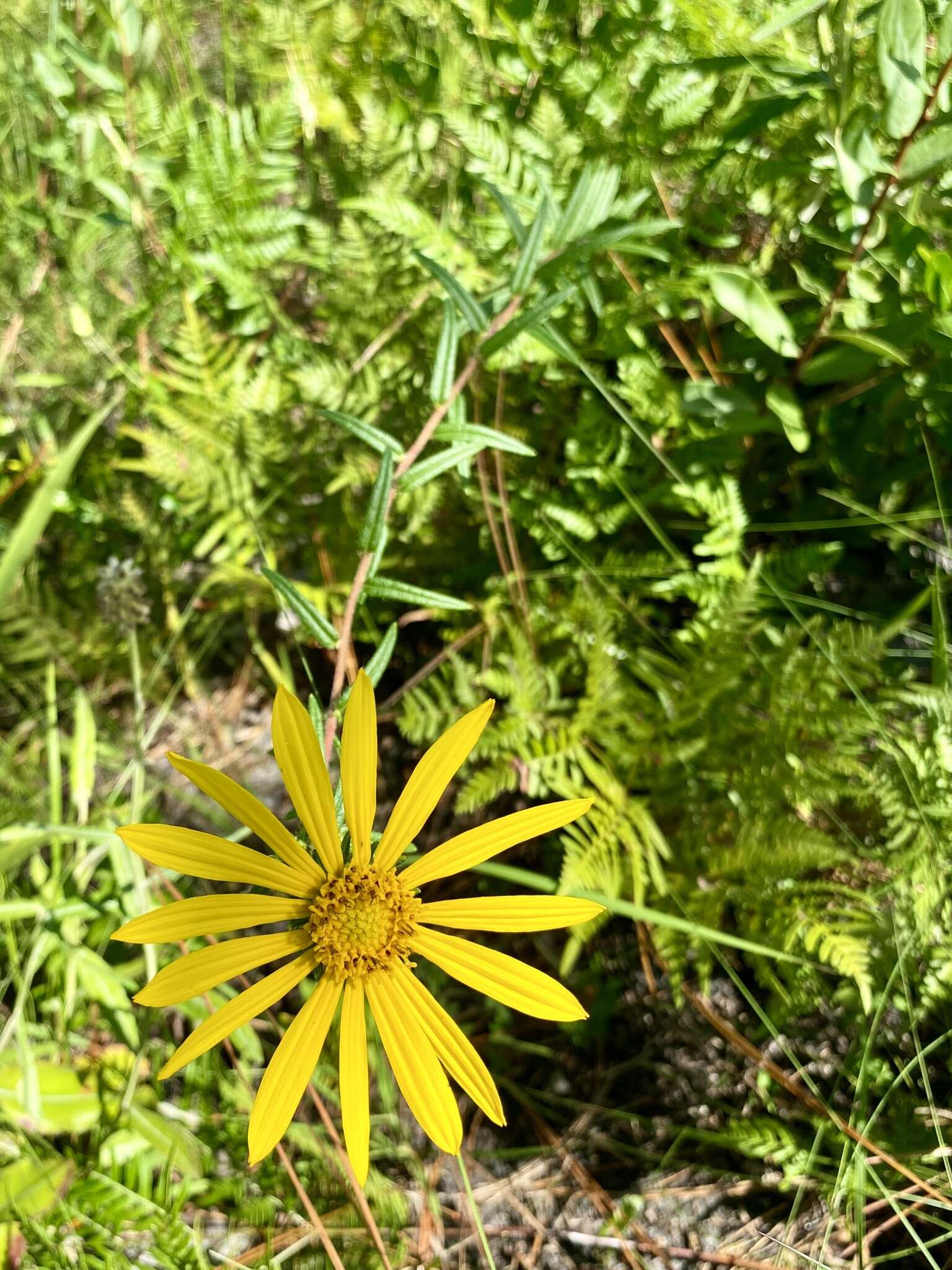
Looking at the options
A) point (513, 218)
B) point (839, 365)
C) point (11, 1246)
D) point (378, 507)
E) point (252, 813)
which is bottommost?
point (11, 1246)

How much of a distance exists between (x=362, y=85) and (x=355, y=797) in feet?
5.54

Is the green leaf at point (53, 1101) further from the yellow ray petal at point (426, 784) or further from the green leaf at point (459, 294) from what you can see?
the green leaf at point (459, 294)

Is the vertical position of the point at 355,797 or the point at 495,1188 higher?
the point at 355,797

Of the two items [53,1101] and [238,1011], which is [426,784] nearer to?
[238,1011]

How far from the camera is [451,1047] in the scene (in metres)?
1.05

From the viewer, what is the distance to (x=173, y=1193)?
4.83 ft

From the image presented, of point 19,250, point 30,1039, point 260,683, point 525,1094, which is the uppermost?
point 19,250

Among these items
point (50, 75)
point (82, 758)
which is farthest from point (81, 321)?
point (82, 758)

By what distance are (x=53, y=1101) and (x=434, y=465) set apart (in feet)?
4.42

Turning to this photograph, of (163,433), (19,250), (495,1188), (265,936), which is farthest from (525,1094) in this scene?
(19,250)

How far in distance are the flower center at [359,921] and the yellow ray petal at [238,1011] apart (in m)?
0.04

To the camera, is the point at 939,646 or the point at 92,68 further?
the point at 92,68

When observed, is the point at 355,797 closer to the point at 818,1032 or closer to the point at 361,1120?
the point at 361,1120

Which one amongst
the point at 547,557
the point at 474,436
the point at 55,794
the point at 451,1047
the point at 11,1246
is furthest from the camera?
the point at 547,557
